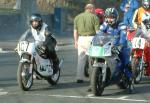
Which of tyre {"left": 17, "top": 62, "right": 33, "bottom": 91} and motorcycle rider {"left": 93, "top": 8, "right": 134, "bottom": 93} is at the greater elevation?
motorcycle rider {"left": 93, "top": 8, "right": 134, "bottom": 93}

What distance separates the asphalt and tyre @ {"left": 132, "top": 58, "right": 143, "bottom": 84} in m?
10.1

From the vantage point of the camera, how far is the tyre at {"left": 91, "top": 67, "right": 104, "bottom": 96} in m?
12.1

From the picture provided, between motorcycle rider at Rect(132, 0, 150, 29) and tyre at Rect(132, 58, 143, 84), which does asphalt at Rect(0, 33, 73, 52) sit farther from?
tyre at Rect(132, 58, 143, 84)

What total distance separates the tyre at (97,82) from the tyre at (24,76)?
1505 millimetres

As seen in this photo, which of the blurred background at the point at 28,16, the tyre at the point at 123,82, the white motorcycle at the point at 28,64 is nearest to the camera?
the white motorcycle at the point at 28,64

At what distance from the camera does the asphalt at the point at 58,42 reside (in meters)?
24.4

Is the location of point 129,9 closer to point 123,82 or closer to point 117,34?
point 123,82

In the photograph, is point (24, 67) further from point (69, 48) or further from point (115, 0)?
point (115, 0)

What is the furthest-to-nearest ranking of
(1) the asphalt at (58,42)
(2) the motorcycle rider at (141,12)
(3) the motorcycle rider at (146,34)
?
(1) the asphalt at (58,42) → (2) the motorcycle rider at (141,12) → (3) the motorcycle rider at (146,34)

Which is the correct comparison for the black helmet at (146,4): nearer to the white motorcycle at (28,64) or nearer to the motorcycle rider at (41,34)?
the motorcycle rider at (41,34)

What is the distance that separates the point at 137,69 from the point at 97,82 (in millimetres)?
2419

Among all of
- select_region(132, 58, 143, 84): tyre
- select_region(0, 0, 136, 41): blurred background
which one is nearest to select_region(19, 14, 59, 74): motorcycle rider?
select_region(132, 58, 143, 84): tyre

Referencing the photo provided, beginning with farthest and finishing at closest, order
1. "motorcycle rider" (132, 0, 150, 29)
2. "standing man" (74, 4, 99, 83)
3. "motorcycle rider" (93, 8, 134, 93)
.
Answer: "motorcycle rider" (132, 0, 150, 29) < "standing man" (74, 4, 99, 83) < "motorcycle rider" (93, 8, 134, 93)

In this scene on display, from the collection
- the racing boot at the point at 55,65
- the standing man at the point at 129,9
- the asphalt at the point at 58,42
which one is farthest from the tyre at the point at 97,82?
the asphalt at the point at 58,42
